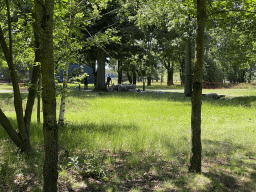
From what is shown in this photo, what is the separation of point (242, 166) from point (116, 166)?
257cm

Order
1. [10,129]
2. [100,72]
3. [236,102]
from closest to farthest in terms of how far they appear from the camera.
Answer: [10,129], [236,102], [100,72]

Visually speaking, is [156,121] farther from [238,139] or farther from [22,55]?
[22,55]

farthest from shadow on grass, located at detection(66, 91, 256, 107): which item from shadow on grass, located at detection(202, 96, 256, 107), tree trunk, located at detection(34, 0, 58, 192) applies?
tree trunk, located at detection(34, 0, 58, 192)

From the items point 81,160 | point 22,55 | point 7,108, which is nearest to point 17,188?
point 81,160

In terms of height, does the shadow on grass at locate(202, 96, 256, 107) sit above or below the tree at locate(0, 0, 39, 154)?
below

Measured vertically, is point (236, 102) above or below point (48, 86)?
below

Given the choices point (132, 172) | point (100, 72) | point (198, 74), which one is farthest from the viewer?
point (100, 72)

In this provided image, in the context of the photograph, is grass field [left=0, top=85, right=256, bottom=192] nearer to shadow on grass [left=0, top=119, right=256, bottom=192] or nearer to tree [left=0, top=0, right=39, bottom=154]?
shadow on grass [left=0, top=119, right=256, bottom=192]

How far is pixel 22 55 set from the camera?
5.80 metres

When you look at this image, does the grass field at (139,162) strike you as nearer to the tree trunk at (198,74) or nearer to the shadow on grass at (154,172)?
the shadow on grass at (154,172)

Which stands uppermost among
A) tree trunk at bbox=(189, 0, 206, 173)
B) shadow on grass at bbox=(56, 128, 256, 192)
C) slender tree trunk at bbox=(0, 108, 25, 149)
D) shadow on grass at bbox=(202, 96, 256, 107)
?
tree trunk at bbox=(189, 0, 206, 173)

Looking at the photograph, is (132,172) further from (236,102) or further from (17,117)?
(236,102)

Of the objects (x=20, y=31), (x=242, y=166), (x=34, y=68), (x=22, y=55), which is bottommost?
(x=242, y=166)

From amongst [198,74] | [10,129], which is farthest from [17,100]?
[198,74]
